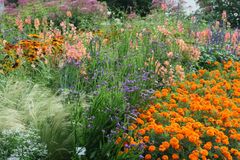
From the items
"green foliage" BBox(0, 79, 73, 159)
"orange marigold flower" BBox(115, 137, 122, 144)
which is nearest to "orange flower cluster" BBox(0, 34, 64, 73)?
"green foliage" BBox(0, 79, 73, 159)

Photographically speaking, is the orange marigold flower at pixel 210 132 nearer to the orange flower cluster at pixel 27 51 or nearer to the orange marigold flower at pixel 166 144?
the orange marigold flower at pixel 166 144

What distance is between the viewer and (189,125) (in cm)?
464

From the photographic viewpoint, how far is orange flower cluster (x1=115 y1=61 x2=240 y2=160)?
437 cm

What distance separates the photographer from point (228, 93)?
20.8 ft

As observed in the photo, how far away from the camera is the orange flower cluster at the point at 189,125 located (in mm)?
4367

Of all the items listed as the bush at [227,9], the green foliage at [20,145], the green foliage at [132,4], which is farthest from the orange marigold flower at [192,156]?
Answer: the green foliage at [132,4]

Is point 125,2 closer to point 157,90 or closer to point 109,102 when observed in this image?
point 157,90

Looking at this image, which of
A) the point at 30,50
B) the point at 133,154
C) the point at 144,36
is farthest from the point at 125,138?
the point at 144,36

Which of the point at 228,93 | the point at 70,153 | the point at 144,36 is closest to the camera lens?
the point at 70,153

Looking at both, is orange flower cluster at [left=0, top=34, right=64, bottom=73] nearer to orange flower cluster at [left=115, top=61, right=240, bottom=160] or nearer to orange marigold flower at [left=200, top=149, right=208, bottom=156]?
orange flower cluster at [left=115, top=61, right=240, bottom=160]

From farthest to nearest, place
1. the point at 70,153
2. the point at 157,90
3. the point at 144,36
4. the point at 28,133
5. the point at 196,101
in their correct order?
the point at 144,36 → the point at 157,90 → the point at 196,101 → the point at 70,153 → the point at 28,133

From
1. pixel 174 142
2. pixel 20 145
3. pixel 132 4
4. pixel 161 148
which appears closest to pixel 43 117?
pixel 20 145

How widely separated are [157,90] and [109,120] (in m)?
1.39

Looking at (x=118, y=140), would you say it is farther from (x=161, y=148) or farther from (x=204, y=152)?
(x=204, y=152)
